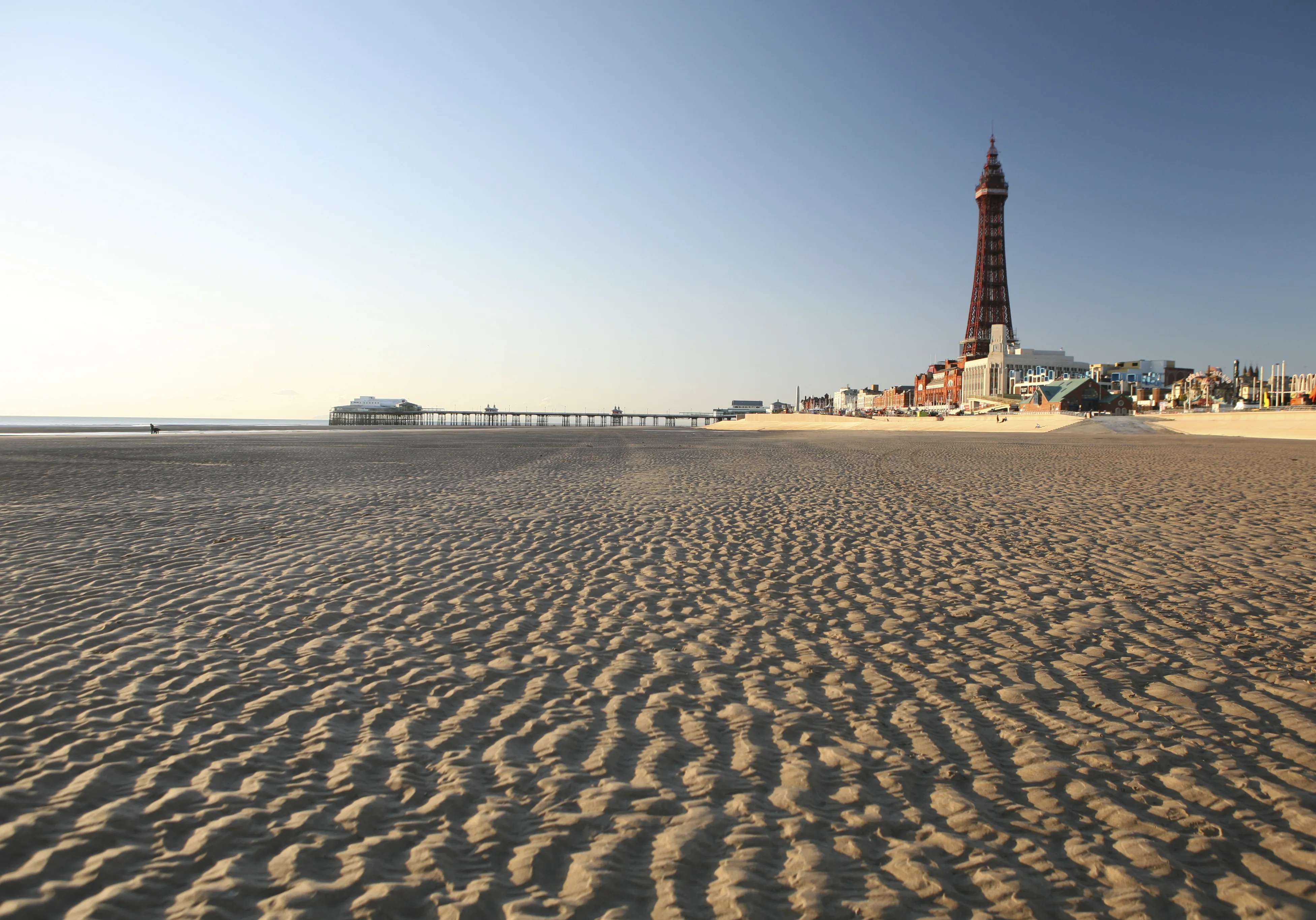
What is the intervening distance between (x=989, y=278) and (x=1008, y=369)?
20.8m

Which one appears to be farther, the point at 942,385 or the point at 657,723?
the point at 942,385

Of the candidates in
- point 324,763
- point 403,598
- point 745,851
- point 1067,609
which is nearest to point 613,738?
point 745,851

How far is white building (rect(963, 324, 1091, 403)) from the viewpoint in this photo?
5212 inches

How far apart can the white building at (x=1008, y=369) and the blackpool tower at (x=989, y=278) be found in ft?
13.2

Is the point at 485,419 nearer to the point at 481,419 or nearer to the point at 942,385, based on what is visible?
the point at 481,419

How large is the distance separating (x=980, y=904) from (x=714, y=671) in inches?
90.5

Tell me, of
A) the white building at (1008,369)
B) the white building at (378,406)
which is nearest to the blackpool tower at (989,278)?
the white building at (1008,369)

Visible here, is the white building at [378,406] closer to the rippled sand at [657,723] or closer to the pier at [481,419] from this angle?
the pier at [481,419]

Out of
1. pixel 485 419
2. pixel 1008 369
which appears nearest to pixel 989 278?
pixel 1008 369

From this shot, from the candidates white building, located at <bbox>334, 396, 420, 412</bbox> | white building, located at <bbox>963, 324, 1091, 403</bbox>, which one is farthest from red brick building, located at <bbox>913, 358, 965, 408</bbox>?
white building, located at <bbox>334, 396, 420, 412</bbox>

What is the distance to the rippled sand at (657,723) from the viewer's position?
104 inches

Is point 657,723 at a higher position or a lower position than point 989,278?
lower

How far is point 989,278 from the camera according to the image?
145250 mm

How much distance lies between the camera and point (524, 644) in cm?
517
